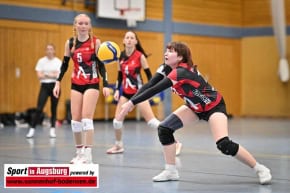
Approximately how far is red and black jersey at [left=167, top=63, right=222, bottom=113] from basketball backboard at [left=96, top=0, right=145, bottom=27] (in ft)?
47.4

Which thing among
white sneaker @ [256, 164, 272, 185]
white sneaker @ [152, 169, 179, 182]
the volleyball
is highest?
the volleyball

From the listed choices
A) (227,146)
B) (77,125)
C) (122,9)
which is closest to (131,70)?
(77,125)

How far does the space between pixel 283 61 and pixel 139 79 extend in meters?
15.3

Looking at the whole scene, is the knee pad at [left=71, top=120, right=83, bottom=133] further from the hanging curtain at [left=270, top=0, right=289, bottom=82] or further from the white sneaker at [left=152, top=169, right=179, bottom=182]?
the hanging curtain at [left=270, top=0, right=289, bottom=82]

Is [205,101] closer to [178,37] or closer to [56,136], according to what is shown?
[56,136]

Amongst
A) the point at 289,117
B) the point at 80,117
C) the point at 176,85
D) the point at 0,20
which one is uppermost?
the point at 0,20

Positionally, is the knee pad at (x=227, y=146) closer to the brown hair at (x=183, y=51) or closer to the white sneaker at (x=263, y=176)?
the white sneaker at (x=263, y=176)

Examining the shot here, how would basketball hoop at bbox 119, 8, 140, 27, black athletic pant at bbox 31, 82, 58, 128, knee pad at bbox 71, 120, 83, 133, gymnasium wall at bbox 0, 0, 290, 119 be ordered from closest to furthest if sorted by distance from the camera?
1. knee pad at bbox 71, 120, 83, 133
2. black athletic pant at bbox 31, 82, 58, 128
3. basketball hoop at bbox 119, 8, 140, 27
4. gymnasium wall at bbox 0, 0, 290, 119

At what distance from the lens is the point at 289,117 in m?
25.3

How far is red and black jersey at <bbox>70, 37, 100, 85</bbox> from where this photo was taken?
8.19 meters

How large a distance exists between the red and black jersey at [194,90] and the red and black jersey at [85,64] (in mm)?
1814

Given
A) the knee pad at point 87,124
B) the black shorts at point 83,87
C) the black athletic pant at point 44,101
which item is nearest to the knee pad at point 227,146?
the knee pad at point 87,124

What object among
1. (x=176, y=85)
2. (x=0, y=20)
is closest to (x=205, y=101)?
(x=176, y=85)

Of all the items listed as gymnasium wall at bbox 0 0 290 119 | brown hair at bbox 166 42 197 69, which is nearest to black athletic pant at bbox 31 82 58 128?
gymnasium wall at bbox 0 0 290 119
